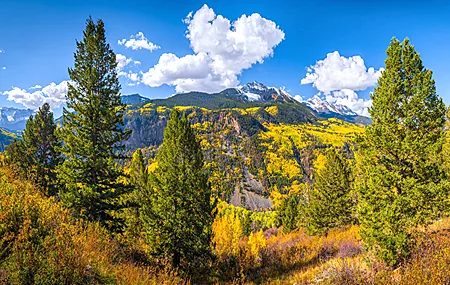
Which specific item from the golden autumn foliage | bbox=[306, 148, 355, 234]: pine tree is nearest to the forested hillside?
the golden autumn foliage

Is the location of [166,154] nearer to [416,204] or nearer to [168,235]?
[168,235]

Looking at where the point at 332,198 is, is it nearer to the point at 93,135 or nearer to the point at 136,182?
the point at 136,182

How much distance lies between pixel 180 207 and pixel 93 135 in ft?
23.7

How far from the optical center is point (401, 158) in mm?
11125

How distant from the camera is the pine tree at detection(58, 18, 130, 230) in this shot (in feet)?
49.8

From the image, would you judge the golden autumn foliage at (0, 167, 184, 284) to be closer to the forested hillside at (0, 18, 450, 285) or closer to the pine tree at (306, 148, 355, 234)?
the forested hillside at (0, 18, 450, 285)

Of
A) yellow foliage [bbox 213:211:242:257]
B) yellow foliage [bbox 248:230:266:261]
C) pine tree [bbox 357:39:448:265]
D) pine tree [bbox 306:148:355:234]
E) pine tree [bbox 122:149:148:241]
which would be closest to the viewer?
pine tree [bbox 357:39:448:265]

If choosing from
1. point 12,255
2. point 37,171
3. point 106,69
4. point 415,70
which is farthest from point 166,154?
point 37,171

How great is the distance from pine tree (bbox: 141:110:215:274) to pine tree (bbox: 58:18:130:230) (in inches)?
109

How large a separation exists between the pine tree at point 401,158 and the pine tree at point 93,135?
14.5m

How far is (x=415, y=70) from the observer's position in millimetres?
11414

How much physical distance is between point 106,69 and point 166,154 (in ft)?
23.7

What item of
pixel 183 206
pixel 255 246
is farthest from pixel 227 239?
pixel 183 206

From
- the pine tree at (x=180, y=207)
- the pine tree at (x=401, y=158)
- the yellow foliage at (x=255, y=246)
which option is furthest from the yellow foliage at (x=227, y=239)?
the pine tree at (x=401, y=158)
